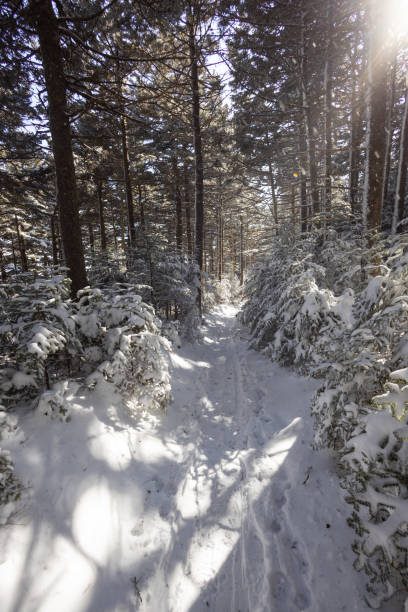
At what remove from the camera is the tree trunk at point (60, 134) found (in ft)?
16.1

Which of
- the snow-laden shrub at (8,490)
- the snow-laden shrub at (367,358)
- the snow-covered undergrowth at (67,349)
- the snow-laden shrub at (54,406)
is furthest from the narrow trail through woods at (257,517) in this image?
the snow-laden shrub at (54,406)

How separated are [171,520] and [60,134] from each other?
672cm

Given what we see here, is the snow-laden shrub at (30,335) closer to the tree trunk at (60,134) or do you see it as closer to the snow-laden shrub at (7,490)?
the snow-laden shrub at (7,490)

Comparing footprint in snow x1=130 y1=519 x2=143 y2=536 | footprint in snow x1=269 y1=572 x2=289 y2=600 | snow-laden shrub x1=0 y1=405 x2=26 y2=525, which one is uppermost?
snow-laden shrub x1=0 y1=405 x2=26 y2=525

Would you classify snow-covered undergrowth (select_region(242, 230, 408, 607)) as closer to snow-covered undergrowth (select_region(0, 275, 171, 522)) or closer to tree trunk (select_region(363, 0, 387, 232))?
tree trunk (select_region(363, 0, 387, 232))

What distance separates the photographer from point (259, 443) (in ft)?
14.4

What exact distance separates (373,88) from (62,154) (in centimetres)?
610

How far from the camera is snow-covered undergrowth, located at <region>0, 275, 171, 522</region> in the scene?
3385 millimetres

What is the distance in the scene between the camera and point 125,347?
418 centimetres

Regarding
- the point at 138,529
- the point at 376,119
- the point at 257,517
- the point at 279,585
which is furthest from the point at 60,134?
the point at 279,585

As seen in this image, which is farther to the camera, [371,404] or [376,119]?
[376,119]

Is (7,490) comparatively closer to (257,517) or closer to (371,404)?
(257,517)

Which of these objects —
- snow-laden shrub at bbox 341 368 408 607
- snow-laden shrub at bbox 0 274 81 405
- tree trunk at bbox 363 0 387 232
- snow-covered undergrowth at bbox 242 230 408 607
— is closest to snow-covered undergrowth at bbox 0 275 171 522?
snow-laden shrub at bbox 0 274 81 405

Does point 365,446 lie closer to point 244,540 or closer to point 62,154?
point 244,540
